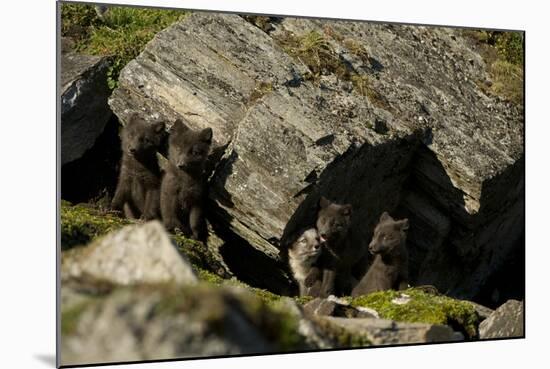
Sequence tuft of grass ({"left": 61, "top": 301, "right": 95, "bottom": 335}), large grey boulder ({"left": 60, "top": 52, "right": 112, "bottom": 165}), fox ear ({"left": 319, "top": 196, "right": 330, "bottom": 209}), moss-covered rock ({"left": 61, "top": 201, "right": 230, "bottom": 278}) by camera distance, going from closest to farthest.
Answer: tuft of grass ({"left": 61, "top": 301, "right": 95, "bottom": 335}), moss-covered rock ({"left": 61, "top": 201, "right": 230, "bottom": 278}), large grey boulder ({"left": 60, "top": 52, "right": 112, "bottom": 165}), fox ear ({"left": 319, "top": 196, "right": 330, "bottom": 209})

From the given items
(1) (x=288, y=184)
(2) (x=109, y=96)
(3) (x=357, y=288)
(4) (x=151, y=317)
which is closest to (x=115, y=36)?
(2) (x=109, y=96)

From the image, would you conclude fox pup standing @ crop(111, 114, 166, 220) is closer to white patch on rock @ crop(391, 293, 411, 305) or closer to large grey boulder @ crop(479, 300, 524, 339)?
white patch on rock @ crop(391, 293, 411, 305)

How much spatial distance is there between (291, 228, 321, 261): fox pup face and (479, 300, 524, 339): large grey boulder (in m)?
2.35

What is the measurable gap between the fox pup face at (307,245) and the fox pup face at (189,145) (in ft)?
5.25

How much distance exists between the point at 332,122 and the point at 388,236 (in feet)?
5.31

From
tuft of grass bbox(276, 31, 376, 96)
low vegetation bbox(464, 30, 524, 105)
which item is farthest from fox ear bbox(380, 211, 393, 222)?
low vegetation bbox(464, 30, 524, 105)

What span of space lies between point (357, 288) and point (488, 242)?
2.98 meters

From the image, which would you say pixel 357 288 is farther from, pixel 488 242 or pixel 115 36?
pixel 115 36

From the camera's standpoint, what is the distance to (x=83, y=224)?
1148 centimetres

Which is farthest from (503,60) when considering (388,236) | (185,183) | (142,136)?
(142,136)

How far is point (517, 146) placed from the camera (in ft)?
45.9

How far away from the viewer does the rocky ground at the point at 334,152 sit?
477 inches

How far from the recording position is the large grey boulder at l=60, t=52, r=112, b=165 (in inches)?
476

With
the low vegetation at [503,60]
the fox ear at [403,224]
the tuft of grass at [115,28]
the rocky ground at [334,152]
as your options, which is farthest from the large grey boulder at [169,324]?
the low vegetation at [503,60]
